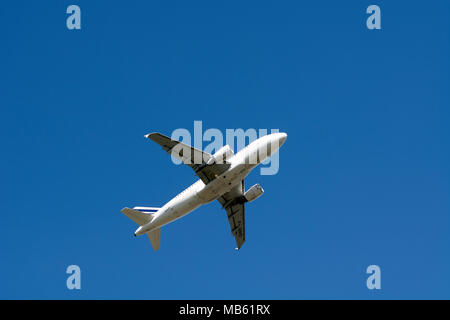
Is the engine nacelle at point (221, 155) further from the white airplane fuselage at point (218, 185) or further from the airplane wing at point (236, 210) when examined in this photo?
the airplane wing at point (236, 210)

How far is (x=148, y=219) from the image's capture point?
76.1 meters

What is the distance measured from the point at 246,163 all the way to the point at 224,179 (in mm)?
3340

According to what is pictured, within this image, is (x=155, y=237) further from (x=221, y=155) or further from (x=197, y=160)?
(x=221, y=155)

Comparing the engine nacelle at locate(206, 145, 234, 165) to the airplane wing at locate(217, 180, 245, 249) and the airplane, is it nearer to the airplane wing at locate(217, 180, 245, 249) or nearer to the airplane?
the airplane

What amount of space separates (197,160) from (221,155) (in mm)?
2963

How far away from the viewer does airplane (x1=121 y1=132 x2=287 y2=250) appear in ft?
234

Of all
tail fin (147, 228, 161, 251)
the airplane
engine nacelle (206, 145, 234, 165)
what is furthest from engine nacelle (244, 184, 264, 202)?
tail fin (147, 228, 161, 251)

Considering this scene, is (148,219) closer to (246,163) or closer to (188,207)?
(188,207)

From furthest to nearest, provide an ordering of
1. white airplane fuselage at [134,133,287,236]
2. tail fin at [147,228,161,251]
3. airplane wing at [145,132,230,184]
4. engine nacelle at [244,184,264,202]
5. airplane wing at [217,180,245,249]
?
1. airplane wing at [217,180,245,249]
2. tail fin at [147,228,161,251]
3. engine nacelle at [244,184,264,202]
4. white airplane fuselage at [134,133,287,236]
5. airplane wing at [145,132,230,184]

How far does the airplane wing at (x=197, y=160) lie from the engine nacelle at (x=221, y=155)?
46 cm

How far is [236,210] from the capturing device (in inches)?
3233

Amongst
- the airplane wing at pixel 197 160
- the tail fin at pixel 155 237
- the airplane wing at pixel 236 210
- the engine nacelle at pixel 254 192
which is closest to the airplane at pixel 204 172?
the airplane wing at pixel 197 160

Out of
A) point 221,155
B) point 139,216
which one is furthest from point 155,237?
point 221,155
